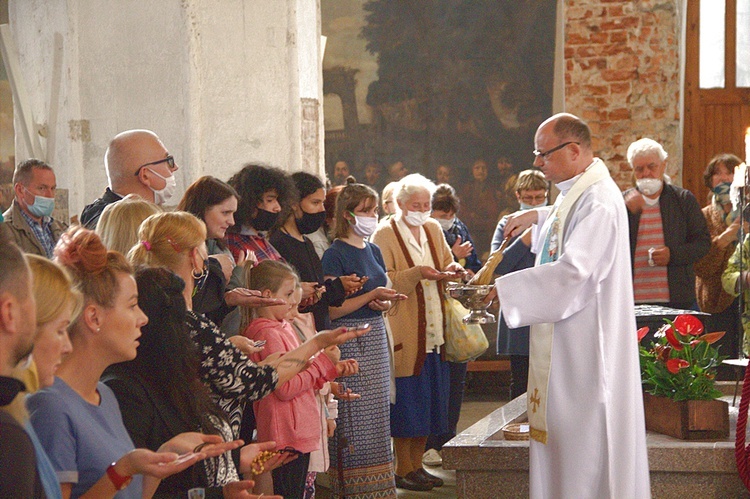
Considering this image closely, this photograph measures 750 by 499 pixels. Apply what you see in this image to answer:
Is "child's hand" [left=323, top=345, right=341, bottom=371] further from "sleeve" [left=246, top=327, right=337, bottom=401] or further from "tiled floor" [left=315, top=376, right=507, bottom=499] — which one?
"tiled floor" [left=315, top=376, right=507, bottom=499]

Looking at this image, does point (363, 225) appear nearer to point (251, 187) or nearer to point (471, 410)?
point (251, 187)

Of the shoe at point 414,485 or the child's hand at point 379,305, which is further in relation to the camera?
the shoe at point 414,485

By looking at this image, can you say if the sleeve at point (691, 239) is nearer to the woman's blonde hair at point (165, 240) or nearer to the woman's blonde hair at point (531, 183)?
the woman's blonde hair at point (531, 183)

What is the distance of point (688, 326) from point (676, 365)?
286mm

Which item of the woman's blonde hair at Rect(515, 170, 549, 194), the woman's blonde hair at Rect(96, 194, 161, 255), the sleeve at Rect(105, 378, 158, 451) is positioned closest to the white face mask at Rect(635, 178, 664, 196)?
the woman's blonde hair at Rect(515, 170, 549, 194)

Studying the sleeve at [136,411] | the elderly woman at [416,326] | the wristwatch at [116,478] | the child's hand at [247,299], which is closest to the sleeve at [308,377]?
the child's hand at [247,299]

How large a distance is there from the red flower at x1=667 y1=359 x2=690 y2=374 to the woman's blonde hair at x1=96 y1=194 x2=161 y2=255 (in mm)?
2804

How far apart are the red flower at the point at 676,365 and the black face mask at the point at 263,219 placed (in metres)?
2.07

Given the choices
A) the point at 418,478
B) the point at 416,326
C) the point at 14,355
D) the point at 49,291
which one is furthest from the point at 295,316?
the point at 14,355

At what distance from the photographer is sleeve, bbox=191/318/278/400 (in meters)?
3.12

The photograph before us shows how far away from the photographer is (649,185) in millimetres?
7094

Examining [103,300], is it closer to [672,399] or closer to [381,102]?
[672,399]

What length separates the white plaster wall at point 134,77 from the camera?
6.19 metres

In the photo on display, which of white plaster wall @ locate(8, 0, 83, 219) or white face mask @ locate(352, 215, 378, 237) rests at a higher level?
white plaster wall @ locate(8, 0, 83, 219)
